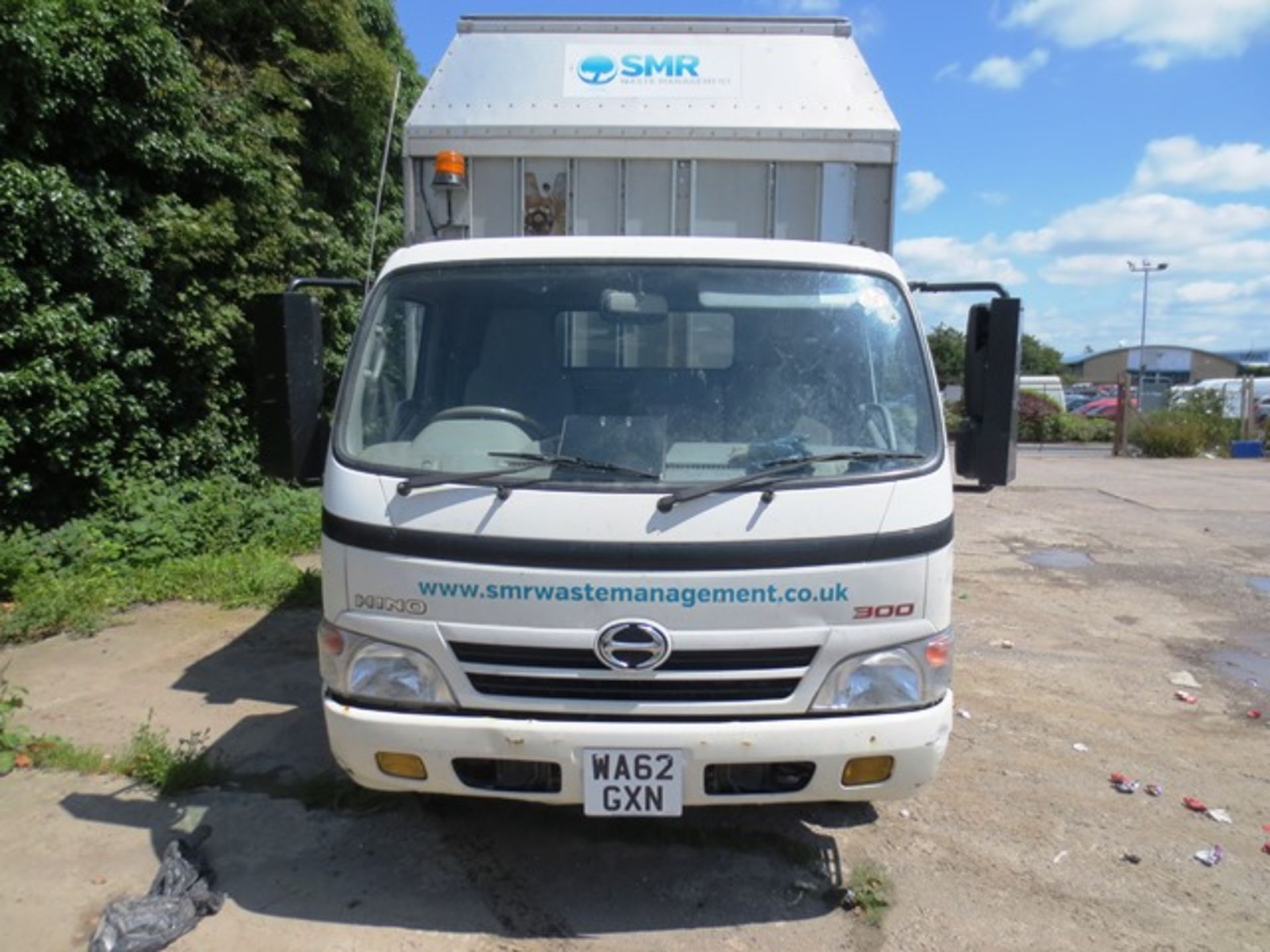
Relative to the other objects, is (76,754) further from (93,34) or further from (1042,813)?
(93,34)

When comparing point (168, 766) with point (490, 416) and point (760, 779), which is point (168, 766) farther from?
point (760, 779)

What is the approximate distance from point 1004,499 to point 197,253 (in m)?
10.3

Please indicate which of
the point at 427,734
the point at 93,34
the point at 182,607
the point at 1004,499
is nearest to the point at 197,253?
the point at 93,34

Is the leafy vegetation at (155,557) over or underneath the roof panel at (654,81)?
underneath

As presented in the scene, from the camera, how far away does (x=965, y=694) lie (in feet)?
17.1

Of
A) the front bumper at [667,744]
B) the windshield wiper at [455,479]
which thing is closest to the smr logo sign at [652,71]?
→ the windshield wiper at [455,479]

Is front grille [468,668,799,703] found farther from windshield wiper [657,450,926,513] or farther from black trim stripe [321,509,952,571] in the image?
windshield wiper [657,450,926,513]

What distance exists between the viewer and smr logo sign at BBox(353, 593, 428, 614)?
282 centimetres

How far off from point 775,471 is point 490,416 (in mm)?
1017

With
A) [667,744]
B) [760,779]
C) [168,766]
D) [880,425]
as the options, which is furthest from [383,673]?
[880,425]

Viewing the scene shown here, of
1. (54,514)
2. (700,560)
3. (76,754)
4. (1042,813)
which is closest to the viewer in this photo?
(700,560)

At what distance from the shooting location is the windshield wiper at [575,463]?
289 centimetres

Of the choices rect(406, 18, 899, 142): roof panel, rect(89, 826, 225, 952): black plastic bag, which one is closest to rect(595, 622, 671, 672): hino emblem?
rect(89, 826, 225, 952): black plastic bag

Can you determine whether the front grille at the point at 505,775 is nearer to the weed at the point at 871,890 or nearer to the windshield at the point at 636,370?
the windshield at the point at 636,370
